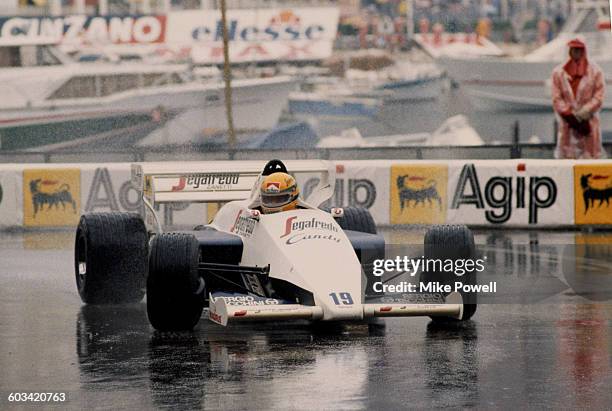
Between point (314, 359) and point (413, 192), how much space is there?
36.7 ft

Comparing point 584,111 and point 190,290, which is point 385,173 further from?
point 190,290

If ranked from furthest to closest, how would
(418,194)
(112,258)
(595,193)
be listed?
(418,194) → (595,193) → (112,258)

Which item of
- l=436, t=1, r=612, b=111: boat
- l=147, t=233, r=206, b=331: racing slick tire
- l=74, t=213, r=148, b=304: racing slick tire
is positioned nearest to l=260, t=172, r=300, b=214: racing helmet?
l=147, t=233, r=206, b=331: racing slick tire

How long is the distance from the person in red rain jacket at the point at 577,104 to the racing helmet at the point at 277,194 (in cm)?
1033

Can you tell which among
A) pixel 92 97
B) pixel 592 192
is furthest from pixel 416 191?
pixel 92 97

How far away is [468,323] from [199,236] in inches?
97.5

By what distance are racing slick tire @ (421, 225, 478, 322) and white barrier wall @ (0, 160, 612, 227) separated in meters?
8.72

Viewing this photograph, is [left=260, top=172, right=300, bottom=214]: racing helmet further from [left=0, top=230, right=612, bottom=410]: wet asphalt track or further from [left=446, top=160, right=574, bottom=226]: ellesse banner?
[left=446, top=160, right=574, bottom=226]: ellesse banner

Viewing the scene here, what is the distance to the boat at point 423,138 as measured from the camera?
33.5 metres

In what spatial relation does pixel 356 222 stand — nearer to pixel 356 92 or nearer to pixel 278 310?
pixel 278 310

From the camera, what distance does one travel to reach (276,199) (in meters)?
13.1

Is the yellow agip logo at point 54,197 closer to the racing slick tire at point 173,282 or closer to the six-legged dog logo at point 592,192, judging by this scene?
the six-legged dog logo at point 592,192

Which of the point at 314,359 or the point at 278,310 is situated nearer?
the point at 314,359

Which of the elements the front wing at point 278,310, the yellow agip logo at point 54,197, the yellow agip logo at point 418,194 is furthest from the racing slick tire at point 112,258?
the yellow agip logo at point 418,194
